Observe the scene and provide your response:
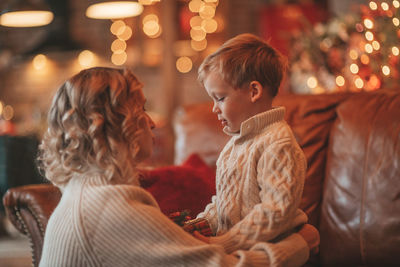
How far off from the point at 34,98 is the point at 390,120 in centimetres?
613

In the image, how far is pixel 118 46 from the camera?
702 cm

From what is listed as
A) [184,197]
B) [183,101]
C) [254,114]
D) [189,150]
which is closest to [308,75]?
[189,150]

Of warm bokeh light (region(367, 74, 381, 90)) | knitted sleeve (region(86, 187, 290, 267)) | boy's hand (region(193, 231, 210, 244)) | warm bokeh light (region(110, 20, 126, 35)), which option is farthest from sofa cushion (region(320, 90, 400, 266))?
warm bokeh light (region(110, 20, 126, 35))

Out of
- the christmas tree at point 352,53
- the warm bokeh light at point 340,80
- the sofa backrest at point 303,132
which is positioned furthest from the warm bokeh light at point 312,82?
the sofa backrest at point 303,132

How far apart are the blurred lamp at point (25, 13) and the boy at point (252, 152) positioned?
2.23 metres

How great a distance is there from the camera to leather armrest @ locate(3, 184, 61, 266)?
2.00 meters

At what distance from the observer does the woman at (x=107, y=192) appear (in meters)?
1.21

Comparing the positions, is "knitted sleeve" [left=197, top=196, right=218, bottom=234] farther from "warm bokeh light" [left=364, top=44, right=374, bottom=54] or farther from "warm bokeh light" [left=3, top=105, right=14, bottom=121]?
"warm bokeh light" [left=3, top=105, right=14, bottom=121]

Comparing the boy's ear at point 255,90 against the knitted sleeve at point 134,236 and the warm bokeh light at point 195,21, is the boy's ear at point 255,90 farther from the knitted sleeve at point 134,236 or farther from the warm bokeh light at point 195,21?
the warm bokeh light at point 195,21

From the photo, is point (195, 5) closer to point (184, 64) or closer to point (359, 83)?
point (184, 64)

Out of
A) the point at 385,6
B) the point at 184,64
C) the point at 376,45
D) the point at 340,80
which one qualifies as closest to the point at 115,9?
the point at 340,80

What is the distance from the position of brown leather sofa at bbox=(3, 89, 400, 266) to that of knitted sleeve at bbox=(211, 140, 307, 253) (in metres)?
0.68

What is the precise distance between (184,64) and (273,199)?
5537 mm

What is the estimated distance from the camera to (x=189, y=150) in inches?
104
